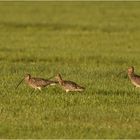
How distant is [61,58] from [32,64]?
6.66 ft

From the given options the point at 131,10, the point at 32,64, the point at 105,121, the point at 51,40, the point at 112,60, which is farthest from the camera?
the point at 131,10

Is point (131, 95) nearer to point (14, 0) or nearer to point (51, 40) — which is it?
point (51, 40)

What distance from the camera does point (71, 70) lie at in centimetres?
2145

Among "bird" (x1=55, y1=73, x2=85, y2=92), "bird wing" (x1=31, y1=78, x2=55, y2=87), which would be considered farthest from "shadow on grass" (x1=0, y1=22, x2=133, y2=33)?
"bird" (x1=55, y1=73, x2=85, y2=92)

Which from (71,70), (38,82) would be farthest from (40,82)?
(71,70)

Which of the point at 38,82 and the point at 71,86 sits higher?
the point at 38,82

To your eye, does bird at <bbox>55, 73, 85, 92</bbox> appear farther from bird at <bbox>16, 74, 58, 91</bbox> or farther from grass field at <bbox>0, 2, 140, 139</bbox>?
bird at <bbox>16, 74, 58, 91</bbox>

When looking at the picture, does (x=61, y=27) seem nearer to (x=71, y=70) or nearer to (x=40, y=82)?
(x=71, y=70)

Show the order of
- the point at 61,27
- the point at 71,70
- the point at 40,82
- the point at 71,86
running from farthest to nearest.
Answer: the point at 61,27
the point at 71,70
the point at 40,82
the point at 71,86

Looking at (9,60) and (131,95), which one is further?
(9,60)

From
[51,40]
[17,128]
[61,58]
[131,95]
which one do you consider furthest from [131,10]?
[17,128]

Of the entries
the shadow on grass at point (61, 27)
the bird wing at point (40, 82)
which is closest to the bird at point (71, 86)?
Result: the bird wing at point (40, 82)

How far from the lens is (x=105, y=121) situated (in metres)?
14.1

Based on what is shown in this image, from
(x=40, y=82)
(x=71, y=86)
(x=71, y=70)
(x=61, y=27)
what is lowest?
(x=71, y=86)
